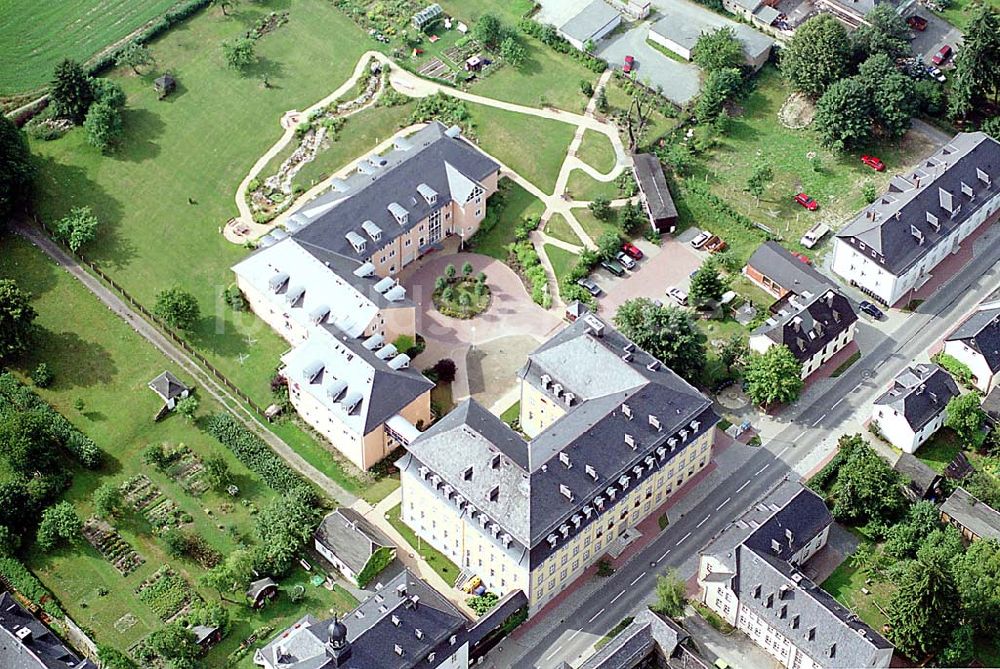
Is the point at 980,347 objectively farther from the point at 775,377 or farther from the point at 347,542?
the point at 347,542

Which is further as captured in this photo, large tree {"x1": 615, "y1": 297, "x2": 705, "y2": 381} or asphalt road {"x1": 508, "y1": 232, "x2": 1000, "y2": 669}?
large tree {"x1": 615, "y1": 297, "x2": 705, "y2": 381}

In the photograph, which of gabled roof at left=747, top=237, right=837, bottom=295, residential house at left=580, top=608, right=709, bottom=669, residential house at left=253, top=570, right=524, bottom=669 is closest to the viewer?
residential house at left=253, top=570, right=524, bottom=669

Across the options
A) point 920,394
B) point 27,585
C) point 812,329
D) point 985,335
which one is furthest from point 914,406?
point 27,585

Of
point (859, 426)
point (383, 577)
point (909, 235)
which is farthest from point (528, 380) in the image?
point (909, 235)

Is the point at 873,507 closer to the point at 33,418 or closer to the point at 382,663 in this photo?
the point at 382,663

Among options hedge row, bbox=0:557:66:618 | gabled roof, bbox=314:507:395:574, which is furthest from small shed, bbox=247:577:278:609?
hedge row, bbox=0:557:66:618

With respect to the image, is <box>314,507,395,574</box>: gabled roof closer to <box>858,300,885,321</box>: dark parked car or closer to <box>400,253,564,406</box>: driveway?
<box>400,253,564,406</box>: driveway
